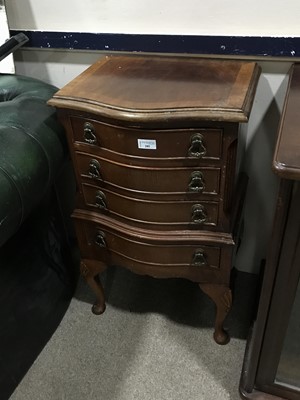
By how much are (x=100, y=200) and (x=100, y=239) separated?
0.46ft

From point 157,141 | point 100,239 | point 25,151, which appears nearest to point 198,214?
point 157,141

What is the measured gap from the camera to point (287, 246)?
2.65 ft

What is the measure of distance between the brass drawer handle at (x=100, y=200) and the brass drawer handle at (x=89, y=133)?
0.16 metres

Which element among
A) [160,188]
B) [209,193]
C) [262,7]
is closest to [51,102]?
[160,188]

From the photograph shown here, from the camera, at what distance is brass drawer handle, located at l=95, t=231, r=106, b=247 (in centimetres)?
115

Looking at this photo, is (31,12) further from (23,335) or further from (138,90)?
(23,335)

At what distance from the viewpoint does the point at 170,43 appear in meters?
1.14

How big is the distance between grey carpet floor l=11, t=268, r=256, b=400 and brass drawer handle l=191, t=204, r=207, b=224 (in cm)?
53

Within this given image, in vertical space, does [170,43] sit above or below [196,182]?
above

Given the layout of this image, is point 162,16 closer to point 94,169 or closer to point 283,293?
point 94,169

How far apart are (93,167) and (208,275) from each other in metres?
0.45

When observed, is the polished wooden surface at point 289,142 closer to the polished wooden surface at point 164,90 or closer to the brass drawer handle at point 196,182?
the polished wooden surface at point 164,90

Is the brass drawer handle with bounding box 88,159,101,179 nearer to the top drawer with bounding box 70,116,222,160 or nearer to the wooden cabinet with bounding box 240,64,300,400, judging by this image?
the top drawer with bounding box 70,116,222,160

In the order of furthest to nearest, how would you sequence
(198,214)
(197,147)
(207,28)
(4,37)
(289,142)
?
1. (4,37)
2. (207,28)
3. (198,214)
4. (197,147)
5. (289,142)
